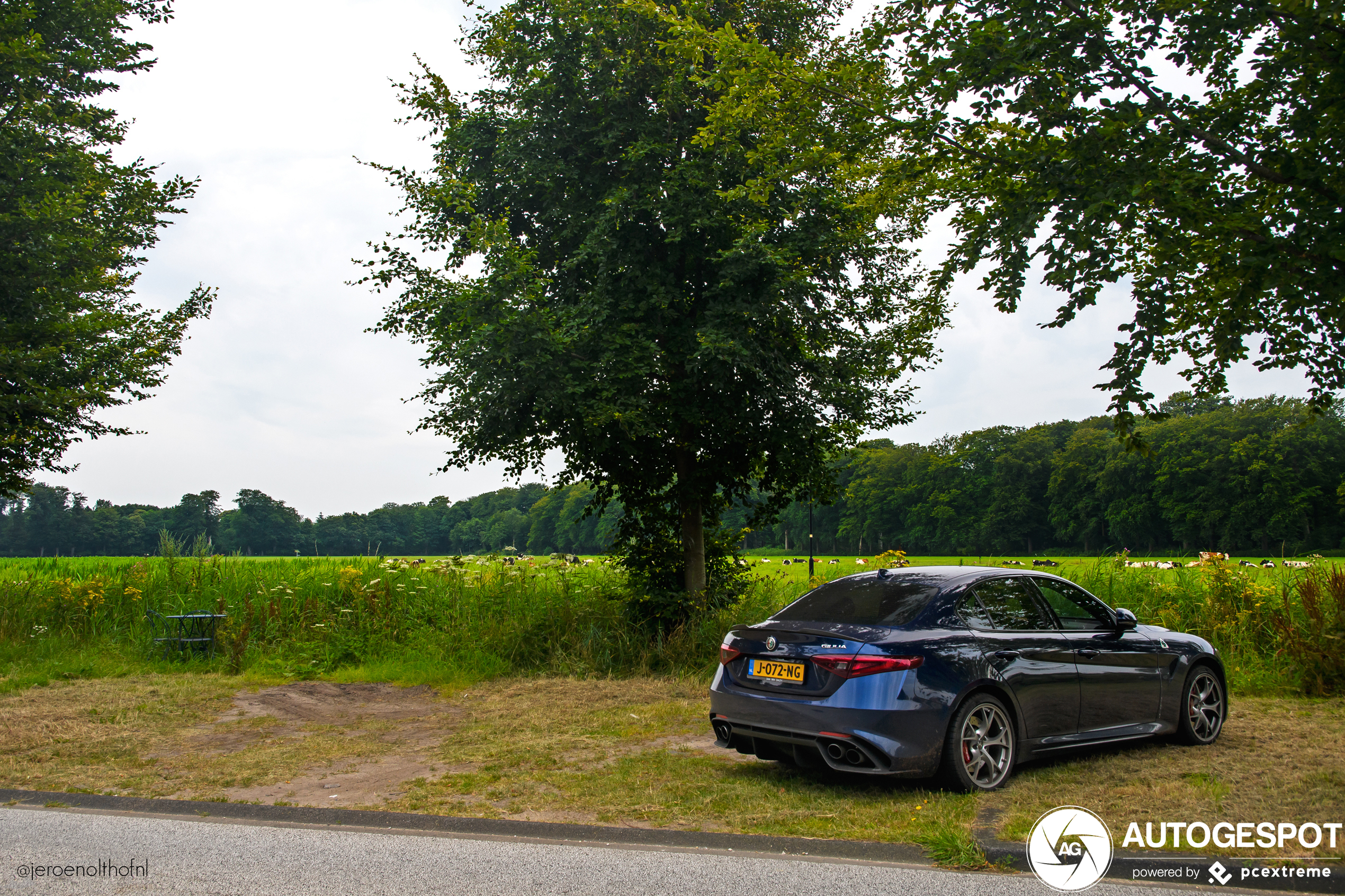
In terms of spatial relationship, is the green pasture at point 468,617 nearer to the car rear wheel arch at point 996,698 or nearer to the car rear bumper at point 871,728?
the car rear wheel arch at point 996,698

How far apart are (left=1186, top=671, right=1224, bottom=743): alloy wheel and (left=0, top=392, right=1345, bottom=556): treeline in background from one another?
29366mm

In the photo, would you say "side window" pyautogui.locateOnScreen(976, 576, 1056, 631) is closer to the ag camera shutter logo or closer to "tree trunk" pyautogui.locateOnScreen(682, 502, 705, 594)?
the ag camera shutter logo

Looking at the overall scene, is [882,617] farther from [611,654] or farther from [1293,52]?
[611,654]

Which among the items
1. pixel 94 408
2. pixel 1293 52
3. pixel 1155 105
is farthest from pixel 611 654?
pixel 94 408

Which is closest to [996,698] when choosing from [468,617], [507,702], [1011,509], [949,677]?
[949,677]

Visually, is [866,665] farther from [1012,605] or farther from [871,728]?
[1012,605]

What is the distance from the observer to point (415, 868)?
4422 mm

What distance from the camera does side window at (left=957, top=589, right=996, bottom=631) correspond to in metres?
6.02

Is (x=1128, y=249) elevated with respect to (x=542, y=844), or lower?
elevated

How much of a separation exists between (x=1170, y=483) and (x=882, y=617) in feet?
206

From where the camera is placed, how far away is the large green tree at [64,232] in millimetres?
14148

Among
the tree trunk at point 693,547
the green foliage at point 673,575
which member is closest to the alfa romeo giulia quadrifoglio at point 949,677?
the green foliage at point 673,575

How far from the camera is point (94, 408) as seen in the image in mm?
16078

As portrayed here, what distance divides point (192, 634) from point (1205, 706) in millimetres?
13194
